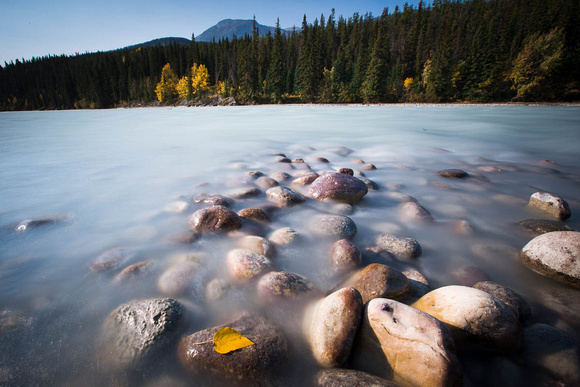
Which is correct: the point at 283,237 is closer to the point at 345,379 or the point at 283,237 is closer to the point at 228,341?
the point at 228,341

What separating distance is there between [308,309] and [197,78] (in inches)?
2636

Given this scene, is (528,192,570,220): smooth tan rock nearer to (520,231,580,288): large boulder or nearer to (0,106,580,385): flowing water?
(0,106,580,385): flowing water

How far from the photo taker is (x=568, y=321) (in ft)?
5.12

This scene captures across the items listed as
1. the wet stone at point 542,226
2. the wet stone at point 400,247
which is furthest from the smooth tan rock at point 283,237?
the wet stone at point 542,226

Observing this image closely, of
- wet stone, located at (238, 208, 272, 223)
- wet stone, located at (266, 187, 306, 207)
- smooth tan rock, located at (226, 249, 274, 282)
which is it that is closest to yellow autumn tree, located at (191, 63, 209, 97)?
wet stone, located at (266, 187, 306, 207)

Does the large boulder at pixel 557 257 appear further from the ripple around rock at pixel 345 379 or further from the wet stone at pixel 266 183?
the wet stone at pixel 266 183

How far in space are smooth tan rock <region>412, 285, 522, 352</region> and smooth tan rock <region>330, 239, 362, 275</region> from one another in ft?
2.22

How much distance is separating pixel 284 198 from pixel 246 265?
1.38 meters

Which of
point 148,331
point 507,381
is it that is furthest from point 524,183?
point 148,331

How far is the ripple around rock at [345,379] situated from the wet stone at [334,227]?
4.43 ft

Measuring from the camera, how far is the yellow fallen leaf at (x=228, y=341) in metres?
1.27

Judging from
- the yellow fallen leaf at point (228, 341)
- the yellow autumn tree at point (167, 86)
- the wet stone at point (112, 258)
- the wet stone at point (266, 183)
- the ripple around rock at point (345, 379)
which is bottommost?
the ripple around rock at point (345, 379)

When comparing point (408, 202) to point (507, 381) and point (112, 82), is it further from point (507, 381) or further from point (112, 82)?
point (112, 82)

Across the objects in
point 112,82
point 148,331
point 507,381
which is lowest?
point 507,381
